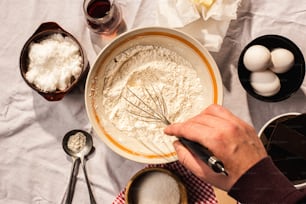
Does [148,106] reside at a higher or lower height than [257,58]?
lower

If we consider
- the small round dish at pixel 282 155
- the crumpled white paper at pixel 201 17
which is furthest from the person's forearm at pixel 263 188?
the crumpled white paper at pixel 201 17

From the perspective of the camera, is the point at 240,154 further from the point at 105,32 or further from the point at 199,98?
the point at 105,32

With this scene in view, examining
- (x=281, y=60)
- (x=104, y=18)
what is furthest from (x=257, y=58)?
(x=104, y=18)

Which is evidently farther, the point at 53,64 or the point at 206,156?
the point at 53,64

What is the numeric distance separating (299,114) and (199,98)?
160mm

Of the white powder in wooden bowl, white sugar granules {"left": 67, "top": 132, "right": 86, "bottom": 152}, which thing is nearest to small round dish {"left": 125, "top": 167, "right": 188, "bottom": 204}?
the white powder in wooden bowl

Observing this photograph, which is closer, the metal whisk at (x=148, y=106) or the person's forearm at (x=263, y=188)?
the person's forearm at (x=263, y=188)

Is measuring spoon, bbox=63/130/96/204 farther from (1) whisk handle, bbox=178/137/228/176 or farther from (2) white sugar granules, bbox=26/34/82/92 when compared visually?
(1) whisk handle, bbox=178/137/228/176

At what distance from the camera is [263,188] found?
1.94ft

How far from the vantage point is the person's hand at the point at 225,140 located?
Result: 60cm

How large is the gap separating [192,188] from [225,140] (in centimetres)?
21

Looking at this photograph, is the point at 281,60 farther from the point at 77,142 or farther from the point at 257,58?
the point at 77,142

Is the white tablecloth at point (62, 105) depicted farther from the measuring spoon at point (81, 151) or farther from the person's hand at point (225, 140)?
the person's hand at point (225, 140)

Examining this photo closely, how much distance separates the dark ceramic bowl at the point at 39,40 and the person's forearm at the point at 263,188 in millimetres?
328
